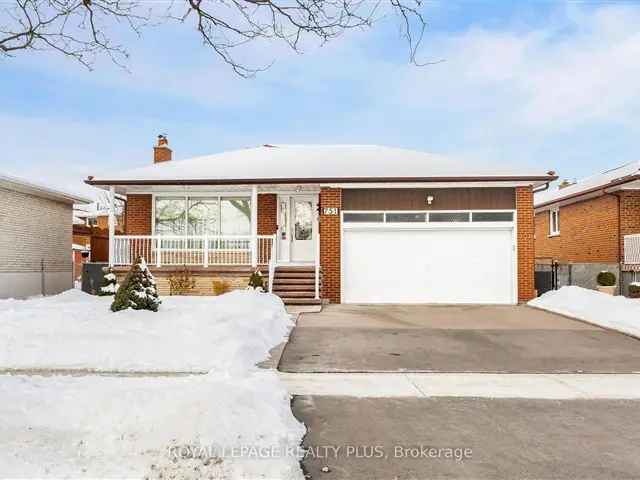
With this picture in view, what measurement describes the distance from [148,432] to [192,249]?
1185cm

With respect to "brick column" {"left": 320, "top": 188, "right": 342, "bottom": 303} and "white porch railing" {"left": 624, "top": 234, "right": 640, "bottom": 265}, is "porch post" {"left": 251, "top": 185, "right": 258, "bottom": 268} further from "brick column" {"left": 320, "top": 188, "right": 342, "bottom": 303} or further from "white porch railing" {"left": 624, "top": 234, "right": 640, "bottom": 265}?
"white porch railing" {"left": 624, "top": 234, "right": 640, "bottom": 265}

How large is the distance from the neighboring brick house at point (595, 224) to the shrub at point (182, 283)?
530 inches

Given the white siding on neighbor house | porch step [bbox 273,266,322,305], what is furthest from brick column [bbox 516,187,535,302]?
the white siding on neighbor house

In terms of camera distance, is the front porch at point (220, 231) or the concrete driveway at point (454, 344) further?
the front porch at point (220, 231)

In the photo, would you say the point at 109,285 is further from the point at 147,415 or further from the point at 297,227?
the point at 147,415

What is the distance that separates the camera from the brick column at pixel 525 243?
14.5 metres

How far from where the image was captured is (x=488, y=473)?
3.57 m

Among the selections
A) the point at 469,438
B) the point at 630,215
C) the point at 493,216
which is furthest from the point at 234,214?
the point at 630,215

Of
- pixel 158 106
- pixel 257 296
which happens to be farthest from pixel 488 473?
pixel 158 106

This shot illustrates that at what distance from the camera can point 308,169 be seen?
15.7 m

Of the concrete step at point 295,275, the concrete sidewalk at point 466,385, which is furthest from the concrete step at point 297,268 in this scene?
the concrete sidewalk at point 466,385

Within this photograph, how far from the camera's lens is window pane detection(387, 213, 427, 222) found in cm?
1488

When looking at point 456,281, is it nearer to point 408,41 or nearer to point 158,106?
point 158,106

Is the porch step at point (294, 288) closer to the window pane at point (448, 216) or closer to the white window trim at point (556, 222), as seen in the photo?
the window pane at point (448, 216)
